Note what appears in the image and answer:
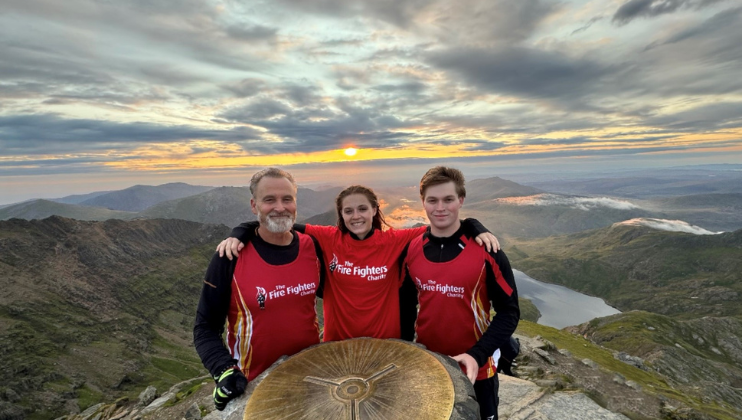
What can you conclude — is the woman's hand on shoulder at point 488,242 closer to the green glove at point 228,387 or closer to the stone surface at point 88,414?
the green glove at point 228,387

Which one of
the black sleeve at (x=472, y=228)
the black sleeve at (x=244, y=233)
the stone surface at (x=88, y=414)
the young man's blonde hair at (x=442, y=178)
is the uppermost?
the young man's blonde hair at (x=442, y=178)

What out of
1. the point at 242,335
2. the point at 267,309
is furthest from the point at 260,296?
the point at 242,335

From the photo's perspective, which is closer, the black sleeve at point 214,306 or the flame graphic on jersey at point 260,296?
the black sleeve at point 214,306

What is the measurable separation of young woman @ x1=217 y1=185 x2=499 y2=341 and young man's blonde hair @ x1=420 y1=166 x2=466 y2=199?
1.24 metres

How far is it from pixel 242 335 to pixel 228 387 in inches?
61.8

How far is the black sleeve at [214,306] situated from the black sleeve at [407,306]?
427 centimetres

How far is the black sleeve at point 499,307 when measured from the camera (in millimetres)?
7717

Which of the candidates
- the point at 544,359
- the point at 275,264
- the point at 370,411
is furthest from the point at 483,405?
the point at 544,359

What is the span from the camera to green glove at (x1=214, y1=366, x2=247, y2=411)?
22.0 ft

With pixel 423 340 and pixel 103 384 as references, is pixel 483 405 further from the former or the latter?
pixel 103 384

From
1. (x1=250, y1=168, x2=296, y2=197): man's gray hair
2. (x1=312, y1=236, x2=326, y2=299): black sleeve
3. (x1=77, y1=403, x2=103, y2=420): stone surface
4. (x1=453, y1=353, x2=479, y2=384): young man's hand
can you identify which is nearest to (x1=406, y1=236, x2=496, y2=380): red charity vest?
(x1=453, y1=353, x2=479, y2=384): young man's hand

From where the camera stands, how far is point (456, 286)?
324 inches

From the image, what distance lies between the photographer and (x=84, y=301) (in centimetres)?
17538

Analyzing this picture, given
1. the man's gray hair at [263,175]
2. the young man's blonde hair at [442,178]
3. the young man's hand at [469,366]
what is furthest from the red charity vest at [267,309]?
the young man's hand at [469,366]
